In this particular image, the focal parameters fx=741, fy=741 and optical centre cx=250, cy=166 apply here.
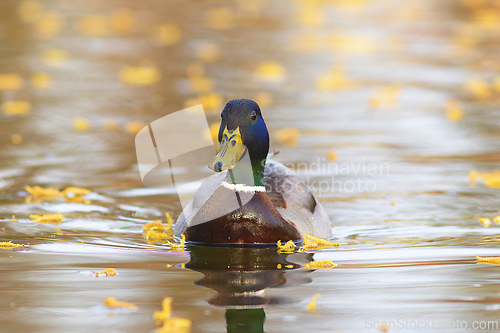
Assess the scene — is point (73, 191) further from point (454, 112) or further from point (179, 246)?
point (454, 112)

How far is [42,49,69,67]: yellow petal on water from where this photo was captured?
14.0m

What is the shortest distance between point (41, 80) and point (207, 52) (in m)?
3.77

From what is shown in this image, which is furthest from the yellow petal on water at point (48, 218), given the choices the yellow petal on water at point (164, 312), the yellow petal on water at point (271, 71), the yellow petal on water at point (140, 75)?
the yellow petal on water at point (271, 71)

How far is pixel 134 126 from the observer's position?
32.2 ft

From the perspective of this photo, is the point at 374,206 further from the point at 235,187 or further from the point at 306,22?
the point at 306,22

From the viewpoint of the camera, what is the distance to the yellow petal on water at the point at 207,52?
48.2ft

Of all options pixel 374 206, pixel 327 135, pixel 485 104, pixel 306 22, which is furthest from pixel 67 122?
pixel 306 22

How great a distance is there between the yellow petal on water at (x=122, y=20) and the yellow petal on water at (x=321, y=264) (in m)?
13.5

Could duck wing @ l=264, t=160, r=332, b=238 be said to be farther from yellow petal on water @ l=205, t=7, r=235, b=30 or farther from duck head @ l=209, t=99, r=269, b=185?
yellow petal on water @ l=205, t=7, r=235, b=30

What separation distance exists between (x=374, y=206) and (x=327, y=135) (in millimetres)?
2598

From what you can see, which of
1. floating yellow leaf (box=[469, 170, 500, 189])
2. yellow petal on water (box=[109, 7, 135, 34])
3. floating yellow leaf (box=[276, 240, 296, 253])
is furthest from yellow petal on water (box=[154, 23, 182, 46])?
floating yellow leaf (box=[276, 240, 296, 253])

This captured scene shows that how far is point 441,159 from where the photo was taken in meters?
8.48

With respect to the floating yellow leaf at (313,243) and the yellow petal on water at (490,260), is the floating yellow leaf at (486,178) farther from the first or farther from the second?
the floating yellow leaf at (313,243)

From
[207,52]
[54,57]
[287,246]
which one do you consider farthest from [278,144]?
[54,57]
